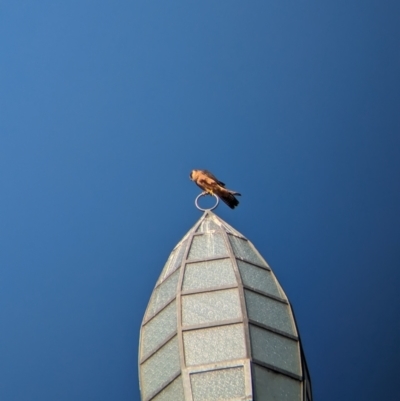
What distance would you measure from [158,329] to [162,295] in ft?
1.50

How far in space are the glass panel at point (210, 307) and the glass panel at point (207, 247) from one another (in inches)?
24.7

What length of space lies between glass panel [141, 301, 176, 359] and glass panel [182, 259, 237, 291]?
289 mm

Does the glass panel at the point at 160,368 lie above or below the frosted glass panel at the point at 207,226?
below

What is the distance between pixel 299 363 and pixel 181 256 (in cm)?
168

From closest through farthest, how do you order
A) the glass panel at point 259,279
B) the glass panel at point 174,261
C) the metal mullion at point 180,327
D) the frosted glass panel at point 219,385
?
the frosted glass panel at point 219,385 < the metal mullion at point 180,327 < the glass panel at point 259,279 < the glass panel at point 174,261

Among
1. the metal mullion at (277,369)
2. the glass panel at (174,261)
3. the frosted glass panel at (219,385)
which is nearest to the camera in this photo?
the frosted glass panel at (219,385)

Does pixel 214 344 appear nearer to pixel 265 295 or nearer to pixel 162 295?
pixel 265 295

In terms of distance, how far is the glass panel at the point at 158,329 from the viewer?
9.31 metres

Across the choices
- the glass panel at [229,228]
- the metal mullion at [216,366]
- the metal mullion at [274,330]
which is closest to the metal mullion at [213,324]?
the metal mullion at [274,330]

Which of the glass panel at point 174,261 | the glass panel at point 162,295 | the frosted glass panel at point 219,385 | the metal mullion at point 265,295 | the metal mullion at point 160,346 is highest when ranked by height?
the glass panel at point 174,261

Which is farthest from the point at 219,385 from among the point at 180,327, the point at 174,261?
the point at 174,261

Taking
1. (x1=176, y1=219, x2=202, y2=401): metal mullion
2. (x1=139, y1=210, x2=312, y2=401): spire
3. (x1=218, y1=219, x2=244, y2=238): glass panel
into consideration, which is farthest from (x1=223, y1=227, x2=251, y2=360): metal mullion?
(x1=176, y1=219, x2=202, y2=401): metal mullion

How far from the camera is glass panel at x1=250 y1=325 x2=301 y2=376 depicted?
894cm

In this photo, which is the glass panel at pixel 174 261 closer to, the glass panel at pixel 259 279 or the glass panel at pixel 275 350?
the glass panel at pixel 259 279
